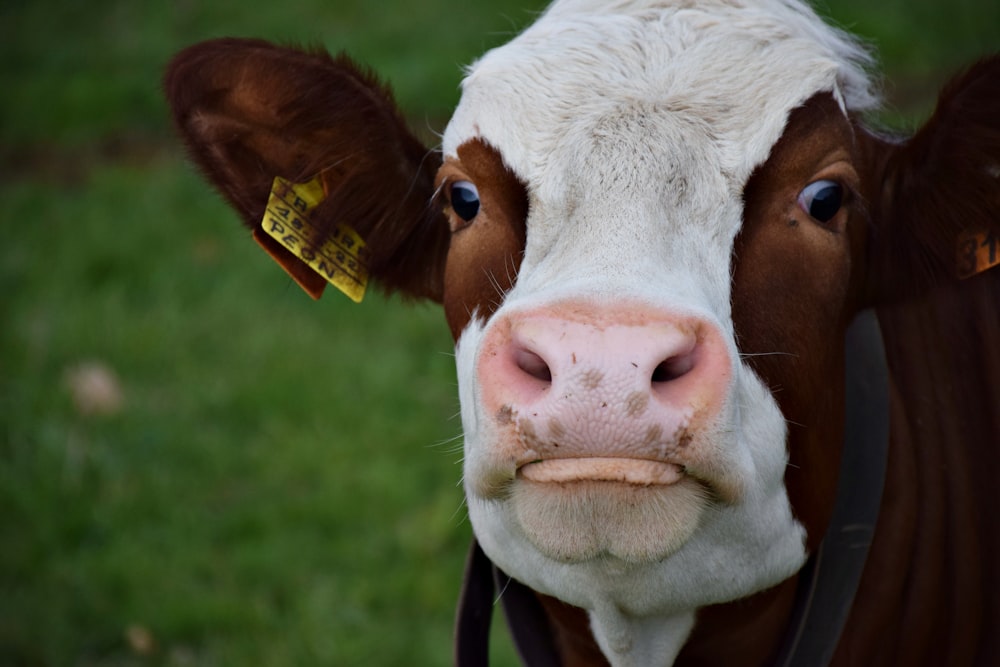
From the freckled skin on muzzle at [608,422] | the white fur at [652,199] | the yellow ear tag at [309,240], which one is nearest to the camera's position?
the freckled skin on muzzle at [608,422]

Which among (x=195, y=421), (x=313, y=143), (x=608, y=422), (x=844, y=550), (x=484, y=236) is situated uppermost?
(x=608, y=422)

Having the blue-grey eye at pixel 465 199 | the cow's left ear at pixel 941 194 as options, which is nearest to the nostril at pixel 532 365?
the blue-grey eye at pixel 465 199

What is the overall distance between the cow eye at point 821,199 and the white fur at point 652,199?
15 centimetres

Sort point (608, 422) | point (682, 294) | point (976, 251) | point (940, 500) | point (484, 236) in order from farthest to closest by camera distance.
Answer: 1. point (940, 500)
2. point (976, 251)
3. point (484, 236)
4. point (682, 294)
5. point (608, 422)

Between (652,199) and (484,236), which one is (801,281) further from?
(484,236)

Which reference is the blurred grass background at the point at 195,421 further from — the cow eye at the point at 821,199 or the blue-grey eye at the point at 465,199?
the cow eye at the point at 821,199

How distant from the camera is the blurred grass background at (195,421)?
4.77 m

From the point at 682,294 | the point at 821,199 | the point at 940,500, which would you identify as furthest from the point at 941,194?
the point at 682,294

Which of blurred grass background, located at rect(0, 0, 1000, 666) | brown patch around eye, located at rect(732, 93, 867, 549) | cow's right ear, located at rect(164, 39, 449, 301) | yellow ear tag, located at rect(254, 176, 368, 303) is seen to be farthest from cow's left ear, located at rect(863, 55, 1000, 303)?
blurred grass background, located at rect(0, 0, 1000, 666)

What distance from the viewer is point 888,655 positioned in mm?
2832

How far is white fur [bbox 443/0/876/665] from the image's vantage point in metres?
2.18

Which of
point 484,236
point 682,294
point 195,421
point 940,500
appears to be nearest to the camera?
point 682,294

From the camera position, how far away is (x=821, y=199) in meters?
2.45

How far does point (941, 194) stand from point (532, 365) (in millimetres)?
1219
